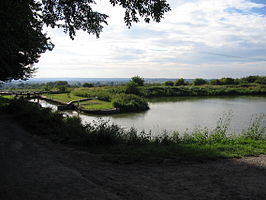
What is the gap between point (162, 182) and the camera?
150 inches

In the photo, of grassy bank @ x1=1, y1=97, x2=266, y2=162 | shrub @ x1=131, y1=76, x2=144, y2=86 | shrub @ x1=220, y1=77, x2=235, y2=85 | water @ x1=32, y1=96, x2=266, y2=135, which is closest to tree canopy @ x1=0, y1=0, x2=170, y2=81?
grassy bank @ x1=1, y1=97, x2=266, y2=162

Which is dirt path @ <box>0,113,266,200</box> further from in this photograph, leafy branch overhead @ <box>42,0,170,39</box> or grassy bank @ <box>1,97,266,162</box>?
leafy branch overhead @ <box>42,0,170,39</box>

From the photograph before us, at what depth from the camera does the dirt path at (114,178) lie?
3.22 metres

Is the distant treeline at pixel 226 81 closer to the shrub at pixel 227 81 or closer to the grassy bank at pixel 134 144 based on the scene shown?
the shrub at pixel 227 81

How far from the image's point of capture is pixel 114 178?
3865 millimetres

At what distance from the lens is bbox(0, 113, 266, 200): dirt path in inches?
127

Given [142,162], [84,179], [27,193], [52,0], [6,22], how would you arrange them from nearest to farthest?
[27,193]
[84,179]
[6,22]
[142,162]
[52,0]

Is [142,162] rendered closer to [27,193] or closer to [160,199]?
[160,199]

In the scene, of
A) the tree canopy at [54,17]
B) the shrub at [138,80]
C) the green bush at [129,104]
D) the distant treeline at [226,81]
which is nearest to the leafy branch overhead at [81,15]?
the tree canopy at [54,17]

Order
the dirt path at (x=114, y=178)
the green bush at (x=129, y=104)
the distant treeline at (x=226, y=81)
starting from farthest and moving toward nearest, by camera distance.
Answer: the distant treeline at (x=226, y=81), the green bush at (x=129, y=104), the dirt path at (x=114, y=178)

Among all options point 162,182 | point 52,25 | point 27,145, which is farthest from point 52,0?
point 162,182

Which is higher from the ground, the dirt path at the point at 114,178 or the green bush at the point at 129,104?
the dirt path at the point at 114,178

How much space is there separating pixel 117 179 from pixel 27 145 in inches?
124

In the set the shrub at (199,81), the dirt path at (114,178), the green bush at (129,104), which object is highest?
the shrub at (199,81)
